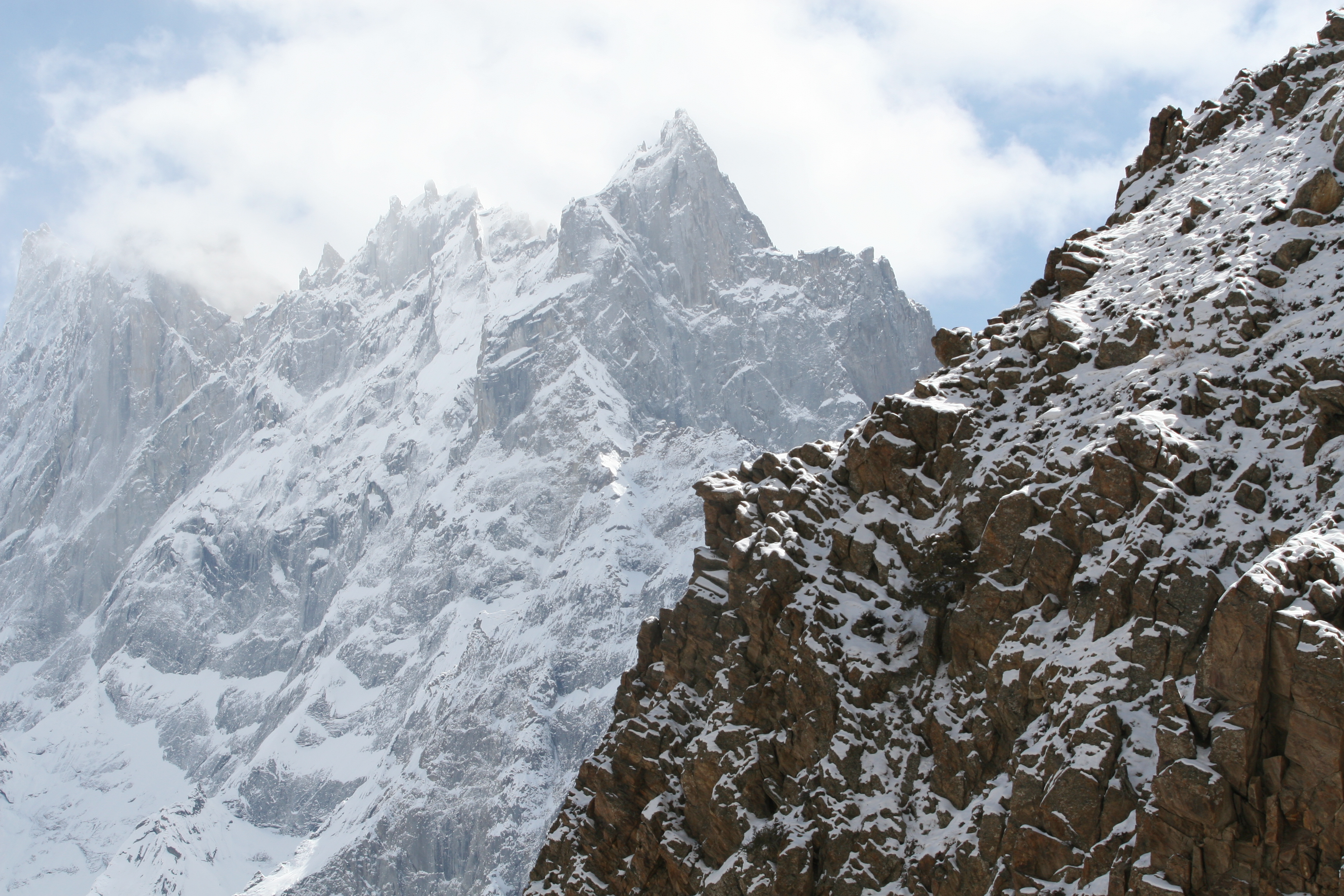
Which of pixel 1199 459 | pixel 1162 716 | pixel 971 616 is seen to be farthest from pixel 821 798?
pixel 1199 459

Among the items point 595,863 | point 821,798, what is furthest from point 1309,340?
point 595,863

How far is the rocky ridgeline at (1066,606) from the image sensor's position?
32.3 metres

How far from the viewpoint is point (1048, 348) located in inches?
1889

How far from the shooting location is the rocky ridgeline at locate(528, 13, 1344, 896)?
106 feet

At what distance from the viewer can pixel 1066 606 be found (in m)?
40.6

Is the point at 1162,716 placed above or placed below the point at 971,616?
below

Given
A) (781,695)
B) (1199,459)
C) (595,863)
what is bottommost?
(595,863)

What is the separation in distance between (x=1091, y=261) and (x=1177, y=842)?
2612cm

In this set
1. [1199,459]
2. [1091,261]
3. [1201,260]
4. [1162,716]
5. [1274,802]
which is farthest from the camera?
[1091,261]

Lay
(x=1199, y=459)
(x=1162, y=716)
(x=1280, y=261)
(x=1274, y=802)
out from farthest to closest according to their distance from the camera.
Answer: (x=1280, y=261), (x=1199, y=459), (x=1162, y=716), (x=1274, y=802)

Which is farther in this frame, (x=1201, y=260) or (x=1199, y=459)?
(x=1201, y=260)

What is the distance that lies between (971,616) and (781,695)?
27.9 feet

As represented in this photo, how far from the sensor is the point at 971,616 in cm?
4359

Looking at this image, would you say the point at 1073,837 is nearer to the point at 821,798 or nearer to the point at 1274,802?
the point at 1274,802
